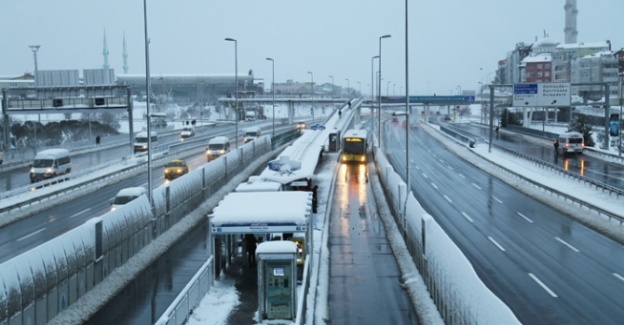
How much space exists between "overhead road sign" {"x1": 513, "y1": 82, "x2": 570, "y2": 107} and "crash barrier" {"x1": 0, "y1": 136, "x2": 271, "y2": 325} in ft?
160

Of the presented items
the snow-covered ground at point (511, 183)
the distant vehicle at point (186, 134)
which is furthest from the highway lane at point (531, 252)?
the distant vehicle at point (186, 134)

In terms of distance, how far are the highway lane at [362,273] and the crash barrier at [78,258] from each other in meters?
7.30

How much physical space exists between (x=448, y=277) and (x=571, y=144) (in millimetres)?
54426

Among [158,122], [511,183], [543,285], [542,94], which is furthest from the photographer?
[158,122]

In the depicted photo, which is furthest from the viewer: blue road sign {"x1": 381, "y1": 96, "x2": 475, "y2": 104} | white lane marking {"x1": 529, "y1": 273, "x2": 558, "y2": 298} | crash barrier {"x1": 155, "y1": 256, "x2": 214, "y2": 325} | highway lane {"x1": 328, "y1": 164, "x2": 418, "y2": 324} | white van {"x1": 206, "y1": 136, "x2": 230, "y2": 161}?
blue road sign {"x1": 381, "y1": 96, "x2": 475, "y2": 104}

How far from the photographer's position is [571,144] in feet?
216

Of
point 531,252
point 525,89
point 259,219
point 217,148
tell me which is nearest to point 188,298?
point 259,219

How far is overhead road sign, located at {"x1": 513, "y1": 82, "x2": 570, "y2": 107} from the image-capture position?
7119cm

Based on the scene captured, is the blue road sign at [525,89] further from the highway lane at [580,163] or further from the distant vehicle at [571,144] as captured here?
the distant vehicle at [571,144]

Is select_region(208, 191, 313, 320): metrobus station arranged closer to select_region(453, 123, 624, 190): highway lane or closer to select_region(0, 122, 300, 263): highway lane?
select_region(0, 122, 300, 263): highway lane

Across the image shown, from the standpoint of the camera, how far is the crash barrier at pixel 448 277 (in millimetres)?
12102

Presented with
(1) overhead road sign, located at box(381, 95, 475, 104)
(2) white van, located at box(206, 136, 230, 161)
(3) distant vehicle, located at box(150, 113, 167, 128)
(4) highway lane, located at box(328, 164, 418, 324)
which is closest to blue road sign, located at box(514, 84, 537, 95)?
(2) white van, located at box(206, 136, 230, 161)

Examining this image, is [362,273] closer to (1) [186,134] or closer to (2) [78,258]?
(2) [78,258]

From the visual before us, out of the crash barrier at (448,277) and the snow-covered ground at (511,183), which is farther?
the snow-covered ground at (511,183)
